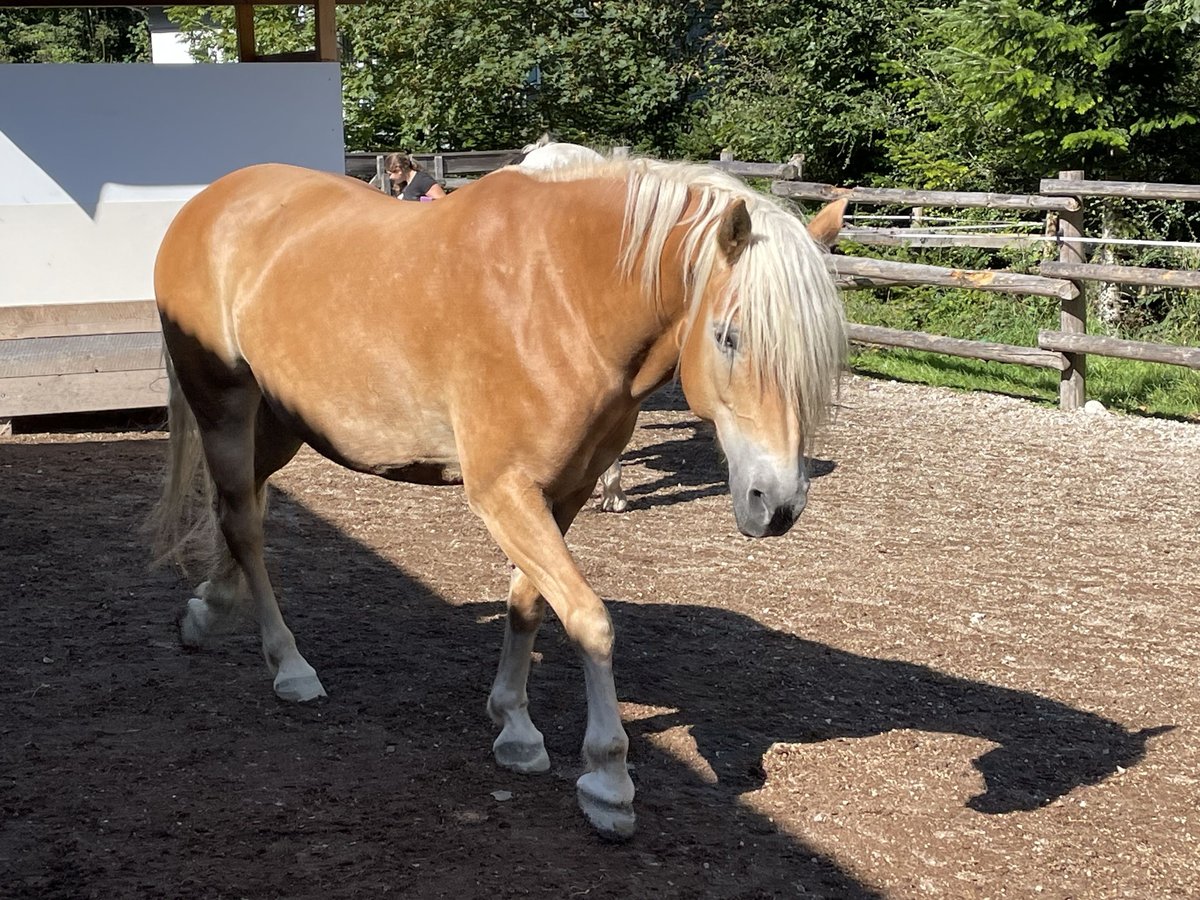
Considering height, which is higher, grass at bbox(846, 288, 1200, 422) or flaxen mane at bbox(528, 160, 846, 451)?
flaxen mane at bbox(528, 160, 846, 451)

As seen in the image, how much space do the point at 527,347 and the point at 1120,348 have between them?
7242 mm

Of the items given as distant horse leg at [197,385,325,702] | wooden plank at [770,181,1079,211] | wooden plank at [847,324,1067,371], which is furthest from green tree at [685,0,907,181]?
distant horse leg at [197,385,325,702]

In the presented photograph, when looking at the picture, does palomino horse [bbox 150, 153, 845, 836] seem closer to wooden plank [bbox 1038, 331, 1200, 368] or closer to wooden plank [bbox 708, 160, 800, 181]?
wooden plank [bbox 1038, 331, 1200, 368]

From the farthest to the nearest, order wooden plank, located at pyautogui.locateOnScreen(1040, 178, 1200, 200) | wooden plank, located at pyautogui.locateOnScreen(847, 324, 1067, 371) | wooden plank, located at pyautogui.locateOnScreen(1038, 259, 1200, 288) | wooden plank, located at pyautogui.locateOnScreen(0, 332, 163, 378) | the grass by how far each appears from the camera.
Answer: wooden plank, located at pyautogui.locateOnScreen(847, 324, 1067, 371) → the grass → wooden plank, located at pyautogui.locateOnScreen(1040, 178, 1200, 200) → wooden plank, located at pyautogui.locateOnScreen(1038, 259, 1200, 288) → wooden plank, located at pyautogui.locateOnScreen(0, 332, 163, 378)

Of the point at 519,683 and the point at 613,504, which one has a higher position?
the point at 519,683

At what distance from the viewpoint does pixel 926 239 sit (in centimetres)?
1258

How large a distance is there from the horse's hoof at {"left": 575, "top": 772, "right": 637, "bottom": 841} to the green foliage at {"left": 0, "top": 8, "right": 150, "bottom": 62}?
Result: 30.4m

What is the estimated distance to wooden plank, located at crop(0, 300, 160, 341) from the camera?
823 cm

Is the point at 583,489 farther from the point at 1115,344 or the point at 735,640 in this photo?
the point at 1115,344

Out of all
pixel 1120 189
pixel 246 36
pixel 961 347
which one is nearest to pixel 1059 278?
pixel 1120 189

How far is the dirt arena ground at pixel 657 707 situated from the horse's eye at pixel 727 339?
0.58m

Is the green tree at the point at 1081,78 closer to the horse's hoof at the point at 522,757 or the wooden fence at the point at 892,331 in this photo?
the wooden fence at the point at 892,331

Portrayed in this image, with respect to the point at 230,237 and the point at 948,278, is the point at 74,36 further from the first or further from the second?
the point at 230,237

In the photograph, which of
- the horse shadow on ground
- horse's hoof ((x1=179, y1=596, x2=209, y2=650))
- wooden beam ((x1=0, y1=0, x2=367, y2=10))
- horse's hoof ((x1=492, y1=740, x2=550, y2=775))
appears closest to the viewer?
the horse shadow on ground
